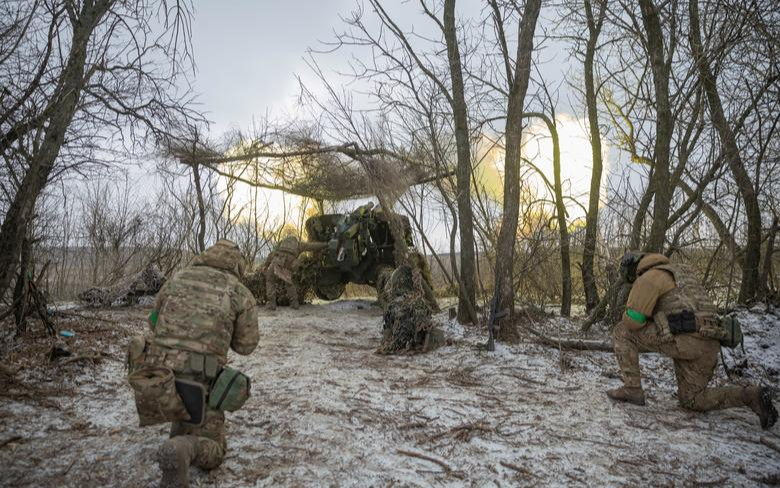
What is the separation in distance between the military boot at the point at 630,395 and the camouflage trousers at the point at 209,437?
121 inches

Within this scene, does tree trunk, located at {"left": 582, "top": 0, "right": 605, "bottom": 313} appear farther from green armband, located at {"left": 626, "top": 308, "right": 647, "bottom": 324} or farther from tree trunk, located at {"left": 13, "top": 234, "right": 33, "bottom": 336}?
tree trunk, located at {"left": 13, "top": 234, "right": 33, "bottom": 336}

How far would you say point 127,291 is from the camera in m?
9.38

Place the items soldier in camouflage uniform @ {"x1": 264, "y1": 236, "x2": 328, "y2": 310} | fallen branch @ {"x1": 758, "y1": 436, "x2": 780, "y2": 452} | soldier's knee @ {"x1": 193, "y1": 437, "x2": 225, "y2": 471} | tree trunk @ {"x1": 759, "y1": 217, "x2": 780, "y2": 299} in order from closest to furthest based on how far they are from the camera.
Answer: soldier's knee @ {"x1": 193, "y1": 437, "x2": 225, "y2": 471}, fallen branch @ {"x1": 758, "y1": 436, "x2": 780, "y2": 452}, tree trunk @ {"x1": 759, "y1": 217, "x2": 780, "y2": 299}, soldier in camouflage uniform @ {"x1": 264, "y1": 236, "x2": 328, "y2": 310}

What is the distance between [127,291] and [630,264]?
9108 mm

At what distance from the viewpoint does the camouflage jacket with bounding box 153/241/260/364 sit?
269 centimetres

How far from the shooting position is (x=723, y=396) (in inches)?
136

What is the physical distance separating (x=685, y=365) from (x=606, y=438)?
3.57 ft

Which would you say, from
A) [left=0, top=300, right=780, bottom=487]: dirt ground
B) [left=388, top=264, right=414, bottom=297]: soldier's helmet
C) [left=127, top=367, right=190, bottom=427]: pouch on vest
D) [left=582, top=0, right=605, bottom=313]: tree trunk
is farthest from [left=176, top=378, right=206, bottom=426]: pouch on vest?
[left=582, top=0, right=605, bottom=313]: tree trunk

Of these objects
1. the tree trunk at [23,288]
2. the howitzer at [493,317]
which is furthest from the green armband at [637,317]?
the tree trunk at [23,288]

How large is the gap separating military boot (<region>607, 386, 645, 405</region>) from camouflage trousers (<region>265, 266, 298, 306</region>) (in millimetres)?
7444

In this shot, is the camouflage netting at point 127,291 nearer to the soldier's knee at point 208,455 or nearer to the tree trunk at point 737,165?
the soldier's knee at point 208,455

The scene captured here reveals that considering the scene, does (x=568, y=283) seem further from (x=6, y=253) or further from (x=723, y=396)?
(x=6, y=253)

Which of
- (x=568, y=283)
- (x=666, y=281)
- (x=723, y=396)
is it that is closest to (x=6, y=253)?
(x=666, y=281)

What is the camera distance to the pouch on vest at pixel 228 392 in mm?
2633
